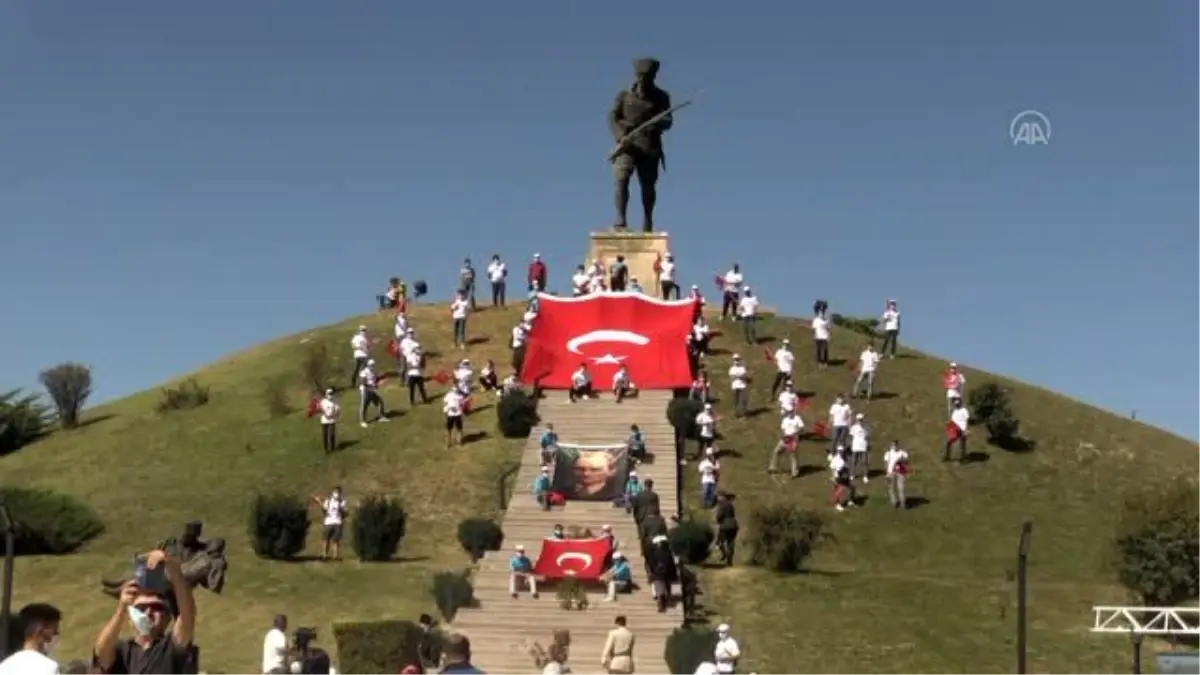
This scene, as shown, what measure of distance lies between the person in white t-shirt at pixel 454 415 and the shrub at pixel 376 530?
718 centimetres

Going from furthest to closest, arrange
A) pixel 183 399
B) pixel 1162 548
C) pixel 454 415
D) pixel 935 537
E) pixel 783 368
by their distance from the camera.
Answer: pixel 183 399
pixel 783 368
pixel 454 415
pixel 935 537
pixel 1162 548

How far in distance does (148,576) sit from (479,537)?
74.2 feet

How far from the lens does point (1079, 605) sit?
92.3 ft

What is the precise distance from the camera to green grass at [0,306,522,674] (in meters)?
27.8

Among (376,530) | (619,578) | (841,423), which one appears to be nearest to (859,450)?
(841,423)

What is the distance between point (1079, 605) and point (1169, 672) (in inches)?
406

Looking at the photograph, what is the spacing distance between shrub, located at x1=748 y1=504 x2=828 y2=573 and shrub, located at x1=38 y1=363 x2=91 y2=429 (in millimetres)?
25733

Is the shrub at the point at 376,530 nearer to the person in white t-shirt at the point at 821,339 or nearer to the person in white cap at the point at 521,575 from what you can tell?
the person in white cap at the point at 521,575

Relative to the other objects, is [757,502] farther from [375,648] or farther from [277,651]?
[277,651]

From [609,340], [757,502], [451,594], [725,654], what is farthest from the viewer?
[609,340]

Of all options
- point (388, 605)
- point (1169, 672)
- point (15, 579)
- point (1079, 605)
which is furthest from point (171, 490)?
point (1169, 672)

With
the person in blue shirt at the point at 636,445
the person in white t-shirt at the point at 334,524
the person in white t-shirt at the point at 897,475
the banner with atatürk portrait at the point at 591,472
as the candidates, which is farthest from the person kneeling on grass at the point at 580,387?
the person in white t-shirt at the point at 334,524

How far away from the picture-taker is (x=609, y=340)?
42.6 m

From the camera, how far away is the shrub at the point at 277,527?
3097cm
